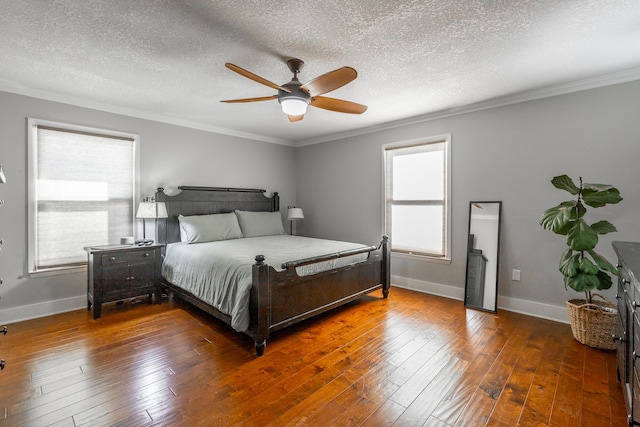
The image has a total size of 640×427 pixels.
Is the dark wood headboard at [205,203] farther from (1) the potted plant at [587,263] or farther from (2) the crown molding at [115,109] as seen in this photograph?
(1) the potted plant at [587,263]

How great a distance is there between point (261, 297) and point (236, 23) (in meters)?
1.99

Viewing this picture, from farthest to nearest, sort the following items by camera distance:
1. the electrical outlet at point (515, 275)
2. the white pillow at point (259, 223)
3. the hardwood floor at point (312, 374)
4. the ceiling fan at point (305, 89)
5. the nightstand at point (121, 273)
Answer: the white pillow at point (259, 223) → the electrical outlet at point (515, 275) → the nightstand at point (121, 273) → the ceiling fan at point (305, 89) → the hardwood floor at point (312, 374)

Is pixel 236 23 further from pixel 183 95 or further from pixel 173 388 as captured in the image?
pixel 173 388

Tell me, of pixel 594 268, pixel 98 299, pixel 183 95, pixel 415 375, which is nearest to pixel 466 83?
pixel 594 268

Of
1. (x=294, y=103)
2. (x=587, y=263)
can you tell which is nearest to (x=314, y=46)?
(x=294, y=103)

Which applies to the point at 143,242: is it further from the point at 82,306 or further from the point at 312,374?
the point at 312,374

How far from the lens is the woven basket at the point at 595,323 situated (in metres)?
2.41

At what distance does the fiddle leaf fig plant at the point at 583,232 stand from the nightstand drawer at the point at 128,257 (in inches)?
163

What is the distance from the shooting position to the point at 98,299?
3.12 m

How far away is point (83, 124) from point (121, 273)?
1792mm

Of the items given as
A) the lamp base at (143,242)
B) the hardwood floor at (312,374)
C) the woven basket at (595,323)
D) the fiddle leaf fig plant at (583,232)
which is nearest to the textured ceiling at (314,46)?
the fiddle leaf fig plant at (583,232)

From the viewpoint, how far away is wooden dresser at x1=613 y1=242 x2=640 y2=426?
129 cm

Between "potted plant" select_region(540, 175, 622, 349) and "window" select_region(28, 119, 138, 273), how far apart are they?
4.70m

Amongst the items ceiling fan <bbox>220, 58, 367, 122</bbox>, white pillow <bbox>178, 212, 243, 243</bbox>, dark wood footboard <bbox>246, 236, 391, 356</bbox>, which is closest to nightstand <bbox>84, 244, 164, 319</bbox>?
white pillow <bbox>178, 212, 243, 243</bbox>
